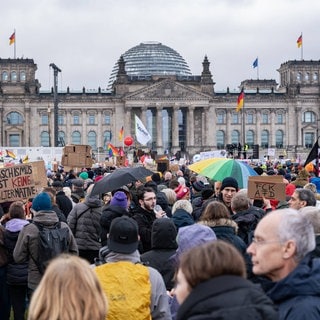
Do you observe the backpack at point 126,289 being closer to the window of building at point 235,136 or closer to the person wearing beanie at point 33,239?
the person wearing beanie at point 33,239

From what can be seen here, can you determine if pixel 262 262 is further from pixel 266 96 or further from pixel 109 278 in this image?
pixel 266 96

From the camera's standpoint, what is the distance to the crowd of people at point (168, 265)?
3.63m

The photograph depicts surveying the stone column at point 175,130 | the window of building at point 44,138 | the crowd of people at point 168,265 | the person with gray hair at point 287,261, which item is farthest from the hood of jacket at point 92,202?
the window of building at point 44,138

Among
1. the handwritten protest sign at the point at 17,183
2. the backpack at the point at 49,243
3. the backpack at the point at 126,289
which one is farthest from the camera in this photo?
the handwritten protest sign at the point at 17,183

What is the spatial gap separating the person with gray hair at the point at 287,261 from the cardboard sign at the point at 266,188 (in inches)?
260

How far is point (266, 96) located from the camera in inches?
3590

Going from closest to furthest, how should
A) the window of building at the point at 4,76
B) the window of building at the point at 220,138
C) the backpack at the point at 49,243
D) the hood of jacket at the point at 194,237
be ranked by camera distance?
the hood of jacket at the point at 194,237 < the backpack at the point at 49,243 < the window of building at the point at 4,76 < the window of building at the point at 220,138

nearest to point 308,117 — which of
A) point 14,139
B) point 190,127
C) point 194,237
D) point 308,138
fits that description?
point 308,138

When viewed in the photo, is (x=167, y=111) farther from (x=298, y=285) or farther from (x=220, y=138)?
(x=298, y=285)

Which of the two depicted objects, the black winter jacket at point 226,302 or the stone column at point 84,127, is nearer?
the black winter jacket at point 226,302

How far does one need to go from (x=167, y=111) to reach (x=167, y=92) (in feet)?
17.3

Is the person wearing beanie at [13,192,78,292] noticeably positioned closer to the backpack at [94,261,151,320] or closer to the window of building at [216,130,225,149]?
the backpack at [94,261,151,320]

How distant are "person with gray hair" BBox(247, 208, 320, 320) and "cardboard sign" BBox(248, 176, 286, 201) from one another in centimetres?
661

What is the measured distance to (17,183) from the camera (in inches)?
464
